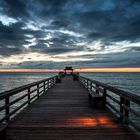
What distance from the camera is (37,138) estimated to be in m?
5.76

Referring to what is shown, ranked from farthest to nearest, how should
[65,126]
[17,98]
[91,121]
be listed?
[17,98], [91,121], [65,126]

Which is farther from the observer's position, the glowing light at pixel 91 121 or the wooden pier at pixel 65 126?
the glowing light at pixel 91 121

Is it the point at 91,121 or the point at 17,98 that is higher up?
the point at 17,98

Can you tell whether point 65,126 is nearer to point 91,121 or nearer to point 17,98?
point 91,121

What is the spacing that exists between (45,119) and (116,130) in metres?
2.55

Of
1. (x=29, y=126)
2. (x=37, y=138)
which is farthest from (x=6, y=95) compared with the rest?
(x=37, y=138)

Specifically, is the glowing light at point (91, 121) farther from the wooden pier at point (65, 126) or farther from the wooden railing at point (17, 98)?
the wooden railing at point (17, 98)

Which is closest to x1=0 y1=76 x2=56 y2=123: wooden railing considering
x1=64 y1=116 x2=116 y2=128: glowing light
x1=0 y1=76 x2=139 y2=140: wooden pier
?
x1=0 y1=76 x2=139 y2=140: wooden pier

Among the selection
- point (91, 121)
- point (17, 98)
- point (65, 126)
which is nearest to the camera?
point (65, 126)

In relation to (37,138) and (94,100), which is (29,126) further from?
(94,100)

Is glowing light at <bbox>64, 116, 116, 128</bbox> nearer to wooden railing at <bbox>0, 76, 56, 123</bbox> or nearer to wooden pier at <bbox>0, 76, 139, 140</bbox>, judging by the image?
wooden pier at <bbox>0, 76, 139, 140</bbox>

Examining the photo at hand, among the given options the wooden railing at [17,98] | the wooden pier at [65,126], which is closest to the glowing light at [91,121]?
the wooden pier at [65,126]

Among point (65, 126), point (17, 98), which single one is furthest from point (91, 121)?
point (17, 98)

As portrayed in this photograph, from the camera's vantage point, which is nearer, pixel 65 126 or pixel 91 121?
pixel 65 126
